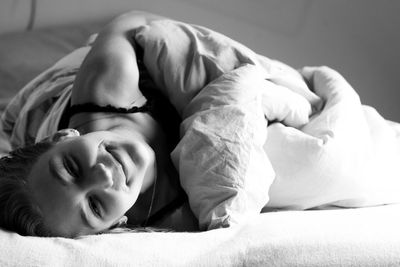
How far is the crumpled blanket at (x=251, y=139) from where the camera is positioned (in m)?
1.08

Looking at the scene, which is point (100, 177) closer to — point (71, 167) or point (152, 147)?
point (71, 167)

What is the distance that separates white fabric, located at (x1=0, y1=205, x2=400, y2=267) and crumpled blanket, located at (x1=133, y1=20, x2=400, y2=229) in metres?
0.12

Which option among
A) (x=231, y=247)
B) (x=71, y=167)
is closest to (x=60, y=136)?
(x=71, y=167)

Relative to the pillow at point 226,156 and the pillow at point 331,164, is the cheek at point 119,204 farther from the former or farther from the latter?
the pillow at point 331,164

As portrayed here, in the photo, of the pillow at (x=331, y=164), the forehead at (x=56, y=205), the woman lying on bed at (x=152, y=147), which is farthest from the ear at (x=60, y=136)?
the pillow at (x=331, y=164)

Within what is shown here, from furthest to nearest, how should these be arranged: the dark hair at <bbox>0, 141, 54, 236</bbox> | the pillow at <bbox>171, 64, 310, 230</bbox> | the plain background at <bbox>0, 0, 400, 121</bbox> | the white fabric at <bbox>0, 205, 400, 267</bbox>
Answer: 1. the plain background at <bbox>0, 0, 400, 121</bbox>
2. the pillow at <bbox>171, 64, 310, 230</bbox>
3. the dark hair at <bbox>0, 141, 54, 236</bbox>
4. the white fabric at <bbox>0, 205, 400, 267</bbox>

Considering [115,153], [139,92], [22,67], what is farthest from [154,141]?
[22,67]

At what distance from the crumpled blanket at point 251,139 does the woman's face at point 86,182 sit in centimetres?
12

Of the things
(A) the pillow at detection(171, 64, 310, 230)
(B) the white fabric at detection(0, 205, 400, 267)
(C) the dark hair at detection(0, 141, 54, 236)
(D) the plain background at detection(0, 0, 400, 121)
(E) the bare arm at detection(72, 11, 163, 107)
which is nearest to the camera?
(B) the white fabric at detection(0, 205, 400, 267)

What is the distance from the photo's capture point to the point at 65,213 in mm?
951

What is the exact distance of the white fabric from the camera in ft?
2.68

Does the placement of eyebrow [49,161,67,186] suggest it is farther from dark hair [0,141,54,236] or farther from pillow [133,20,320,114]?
pillow [133,20,320,114]

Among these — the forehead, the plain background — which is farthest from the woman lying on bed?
the plain background

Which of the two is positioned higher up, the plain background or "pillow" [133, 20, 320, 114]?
"pillow" [133, 20, 320, 114]
